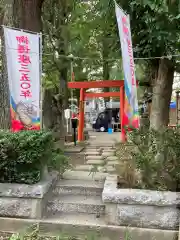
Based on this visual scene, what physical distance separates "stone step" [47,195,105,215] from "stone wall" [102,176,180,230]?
0.51 metres

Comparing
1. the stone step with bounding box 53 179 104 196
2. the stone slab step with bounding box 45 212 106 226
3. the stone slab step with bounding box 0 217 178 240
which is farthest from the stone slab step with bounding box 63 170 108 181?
the stone slab step with bounding box 0 217 178 240

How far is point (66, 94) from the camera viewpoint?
13.9 meters

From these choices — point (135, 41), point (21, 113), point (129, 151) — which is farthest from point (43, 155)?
point (135, 41)

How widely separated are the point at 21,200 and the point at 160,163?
82.7 inches

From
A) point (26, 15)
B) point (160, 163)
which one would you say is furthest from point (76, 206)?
point (26, 15)

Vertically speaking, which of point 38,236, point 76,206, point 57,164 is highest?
point 57,164

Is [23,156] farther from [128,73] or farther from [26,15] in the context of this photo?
[26,15]

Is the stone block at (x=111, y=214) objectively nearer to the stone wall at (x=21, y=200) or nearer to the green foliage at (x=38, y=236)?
the green foliage at (x=38, y=236)

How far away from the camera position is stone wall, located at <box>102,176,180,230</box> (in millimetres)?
3600

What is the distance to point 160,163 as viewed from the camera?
3873 mm

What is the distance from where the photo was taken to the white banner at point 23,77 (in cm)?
439

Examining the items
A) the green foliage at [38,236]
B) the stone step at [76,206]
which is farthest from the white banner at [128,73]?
the green foliage at [38,236]

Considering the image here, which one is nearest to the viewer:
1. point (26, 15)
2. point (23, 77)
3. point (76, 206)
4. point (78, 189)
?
point (76, 206)

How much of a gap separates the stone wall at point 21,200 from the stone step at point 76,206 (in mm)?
335
